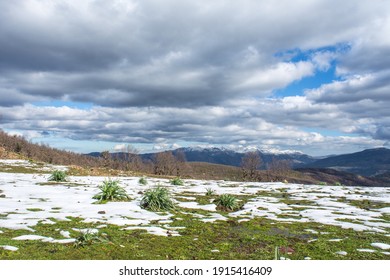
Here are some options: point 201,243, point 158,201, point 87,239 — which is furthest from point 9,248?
point 158,201

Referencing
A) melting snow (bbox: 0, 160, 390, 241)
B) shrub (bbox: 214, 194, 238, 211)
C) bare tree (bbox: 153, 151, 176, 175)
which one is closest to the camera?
melting snow (bbox: 0, 160, 390, 241)

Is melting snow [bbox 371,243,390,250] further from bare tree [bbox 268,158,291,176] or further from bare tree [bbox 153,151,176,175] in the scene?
bare tree [bbox 268,158,291,176]

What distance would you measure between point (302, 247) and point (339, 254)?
0.97 meters

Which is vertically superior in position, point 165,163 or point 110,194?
point 165,163

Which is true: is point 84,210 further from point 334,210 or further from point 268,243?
point 334,210

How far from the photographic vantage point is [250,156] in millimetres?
119312

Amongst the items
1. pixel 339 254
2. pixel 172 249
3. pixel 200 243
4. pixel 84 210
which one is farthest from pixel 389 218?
pixel 84 210

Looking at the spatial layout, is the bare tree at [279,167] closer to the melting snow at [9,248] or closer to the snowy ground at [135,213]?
the snowy ground at [135,213]

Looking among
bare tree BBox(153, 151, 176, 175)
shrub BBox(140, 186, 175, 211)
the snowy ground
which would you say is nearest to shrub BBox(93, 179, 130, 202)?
the snowy ground

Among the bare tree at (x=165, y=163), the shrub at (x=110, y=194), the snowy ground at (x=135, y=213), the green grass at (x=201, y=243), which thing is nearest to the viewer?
the green grass at (x=201, y=243)

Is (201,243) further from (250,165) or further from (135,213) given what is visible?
(250,165)

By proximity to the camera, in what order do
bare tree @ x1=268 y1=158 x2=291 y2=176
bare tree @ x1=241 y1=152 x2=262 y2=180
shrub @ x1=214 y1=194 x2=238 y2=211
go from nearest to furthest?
shrub @ x1=214 y1=194 x2=238 y2=211, bare tree @ x1=241 y1=152 x2=262 y2=180, bare tree @ x1=268 y1=158 x2=291 y2=176

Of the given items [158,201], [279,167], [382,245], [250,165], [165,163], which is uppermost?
[165,163]

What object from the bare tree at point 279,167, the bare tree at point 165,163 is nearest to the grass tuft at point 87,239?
the bare tree at point 165,163
